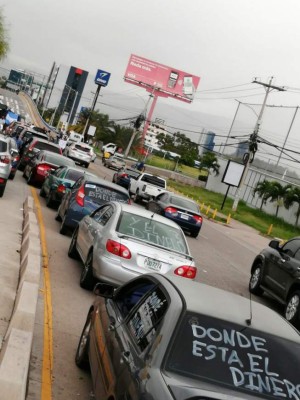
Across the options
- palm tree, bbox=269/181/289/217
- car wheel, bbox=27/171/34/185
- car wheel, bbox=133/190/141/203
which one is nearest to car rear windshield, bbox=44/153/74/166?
car wheel, bbox=27/171/34/185

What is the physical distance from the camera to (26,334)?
6445 mm

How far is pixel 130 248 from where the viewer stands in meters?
9.46

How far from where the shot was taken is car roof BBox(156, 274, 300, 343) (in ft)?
15.0

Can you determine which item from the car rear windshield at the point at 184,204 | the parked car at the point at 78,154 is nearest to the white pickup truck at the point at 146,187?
the car rear windshield at the point at 184,204

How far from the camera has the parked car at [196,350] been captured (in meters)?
4.04

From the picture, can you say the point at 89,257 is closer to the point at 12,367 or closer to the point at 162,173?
the point at 12,367

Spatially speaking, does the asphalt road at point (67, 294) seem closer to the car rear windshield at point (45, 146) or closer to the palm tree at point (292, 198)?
the car rear windshield at point (45, 146)

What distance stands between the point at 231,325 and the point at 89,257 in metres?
5.81

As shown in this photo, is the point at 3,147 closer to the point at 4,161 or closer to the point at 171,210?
the point at 4,161

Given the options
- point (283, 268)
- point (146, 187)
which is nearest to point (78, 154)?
point (146, 187)

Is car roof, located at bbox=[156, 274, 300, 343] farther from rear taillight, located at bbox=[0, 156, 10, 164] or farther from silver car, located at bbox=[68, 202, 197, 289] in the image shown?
rear taillight, located at bbox=[0, 156, 10, 164]

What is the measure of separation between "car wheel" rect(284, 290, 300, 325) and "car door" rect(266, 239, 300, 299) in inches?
13.6

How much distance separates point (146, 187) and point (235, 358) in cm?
2960

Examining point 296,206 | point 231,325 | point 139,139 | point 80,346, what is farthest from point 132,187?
point 139,139
